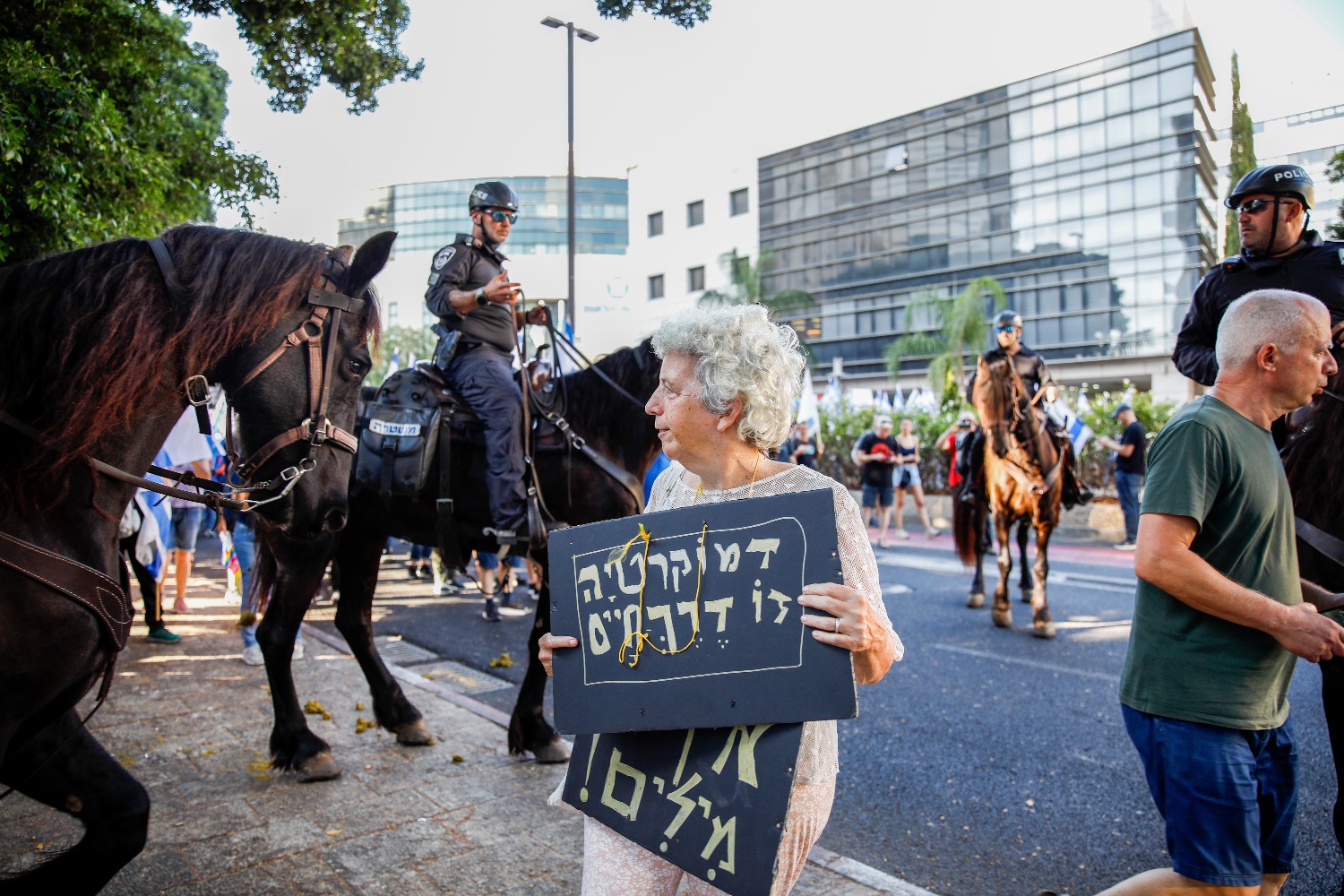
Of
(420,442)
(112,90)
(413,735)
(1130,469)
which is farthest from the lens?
(1130,469)

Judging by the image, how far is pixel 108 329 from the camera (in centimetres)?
229

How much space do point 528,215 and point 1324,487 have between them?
84079mm

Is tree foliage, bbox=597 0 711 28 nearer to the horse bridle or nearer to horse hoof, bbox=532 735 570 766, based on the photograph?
the horse bridle

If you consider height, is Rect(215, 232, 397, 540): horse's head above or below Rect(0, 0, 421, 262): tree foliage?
below

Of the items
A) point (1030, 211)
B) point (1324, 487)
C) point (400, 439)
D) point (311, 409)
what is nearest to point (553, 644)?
point (311, 409)

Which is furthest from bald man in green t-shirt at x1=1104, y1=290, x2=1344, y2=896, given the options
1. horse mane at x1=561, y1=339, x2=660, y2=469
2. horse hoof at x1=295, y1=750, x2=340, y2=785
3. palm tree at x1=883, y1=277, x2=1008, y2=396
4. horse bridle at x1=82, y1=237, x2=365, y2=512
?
palm tree at x1=883, y1=277, x2=1008, y2=396

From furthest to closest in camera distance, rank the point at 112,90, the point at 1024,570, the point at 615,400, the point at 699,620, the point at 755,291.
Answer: the point at 755,291, the point at 1024,570, the point at 112,90, the point at 615,400, the point at 699,620

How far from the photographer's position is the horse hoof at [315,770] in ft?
13.7

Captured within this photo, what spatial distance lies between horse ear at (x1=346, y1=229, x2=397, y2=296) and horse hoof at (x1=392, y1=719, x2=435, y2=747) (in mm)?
2657

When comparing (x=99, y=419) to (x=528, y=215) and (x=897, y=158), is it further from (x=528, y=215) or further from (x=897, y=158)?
Answer: (x=528, y=215)

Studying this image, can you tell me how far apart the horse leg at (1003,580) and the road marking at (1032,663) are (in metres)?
0.91

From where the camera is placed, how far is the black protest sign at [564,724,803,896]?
5.56ft

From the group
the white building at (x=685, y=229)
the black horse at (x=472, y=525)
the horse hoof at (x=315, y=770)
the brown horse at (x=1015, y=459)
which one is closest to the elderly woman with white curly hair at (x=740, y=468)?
the black horse at (x=472, y=525)

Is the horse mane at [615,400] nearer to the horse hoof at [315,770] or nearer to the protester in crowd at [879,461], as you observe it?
the horse hoof at [315,770]
